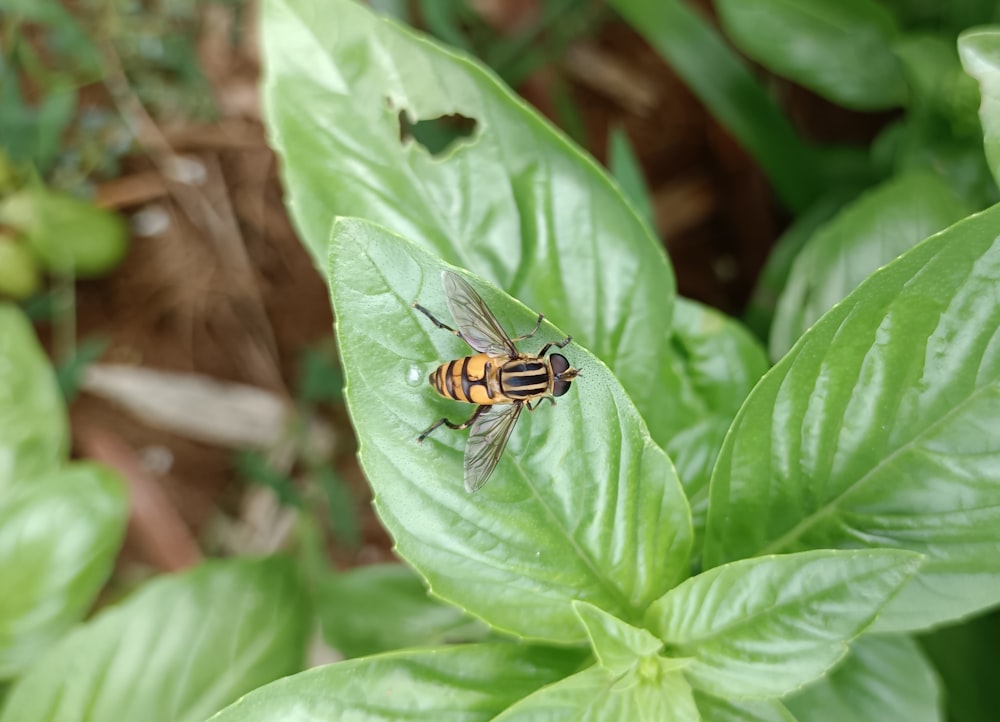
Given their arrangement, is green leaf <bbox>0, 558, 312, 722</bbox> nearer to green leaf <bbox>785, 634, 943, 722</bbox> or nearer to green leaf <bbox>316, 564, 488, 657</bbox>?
green leaf <bbox>316, 564, 488, 657</bbox>

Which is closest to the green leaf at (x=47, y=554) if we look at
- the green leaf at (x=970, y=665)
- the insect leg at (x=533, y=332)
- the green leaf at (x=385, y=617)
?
the green leaf at (x=385, y=617)

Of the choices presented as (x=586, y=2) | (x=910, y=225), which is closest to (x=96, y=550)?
(x=910, y=225)

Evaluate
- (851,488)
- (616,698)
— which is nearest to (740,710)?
(616,698)

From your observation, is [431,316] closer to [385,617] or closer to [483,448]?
[483,448]

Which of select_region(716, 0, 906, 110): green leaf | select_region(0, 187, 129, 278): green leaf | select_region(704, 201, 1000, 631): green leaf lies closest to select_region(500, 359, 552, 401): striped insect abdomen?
select_region(704, 201, 1000, 631): green leaf

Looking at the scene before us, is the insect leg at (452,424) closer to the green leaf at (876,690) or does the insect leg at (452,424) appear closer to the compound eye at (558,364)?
the compound eye at (558,364)
